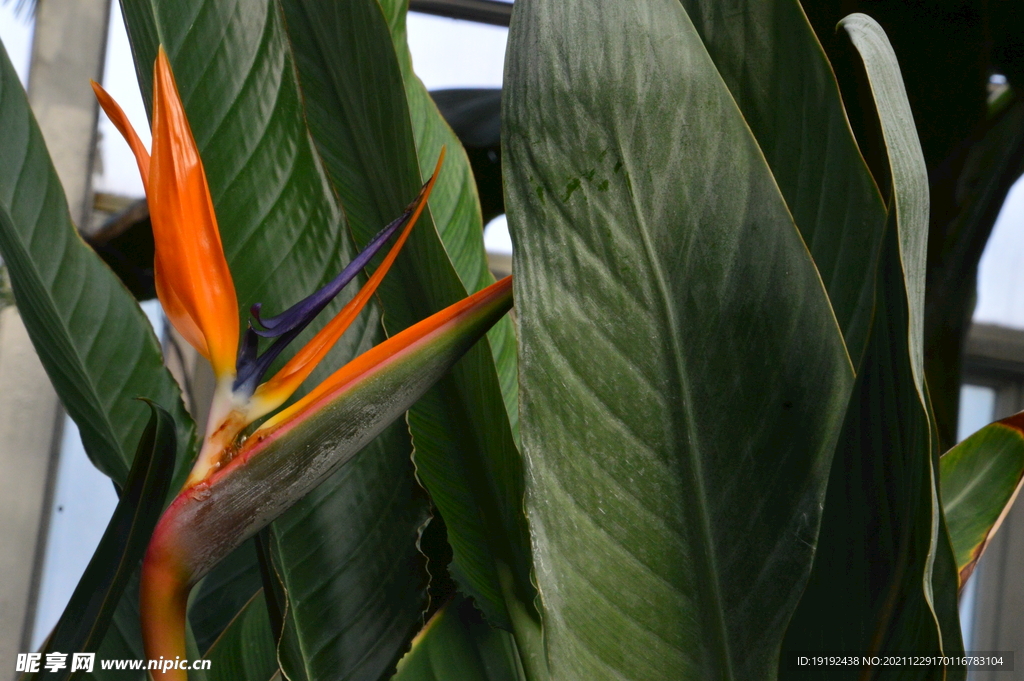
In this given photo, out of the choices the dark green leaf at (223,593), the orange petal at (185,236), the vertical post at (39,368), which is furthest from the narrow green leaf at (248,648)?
the vertical post at (39,368)

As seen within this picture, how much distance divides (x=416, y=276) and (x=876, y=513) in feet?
0.64

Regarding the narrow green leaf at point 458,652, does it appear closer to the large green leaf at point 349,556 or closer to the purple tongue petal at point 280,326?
the large green leaf at point 349,556

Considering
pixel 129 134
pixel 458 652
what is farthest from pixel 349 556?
pixel 129 134

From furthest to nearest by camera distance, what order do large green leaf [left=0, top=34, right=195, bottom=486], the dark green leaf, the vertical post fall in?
the vertical post
the dark green leaf
large green leaf [left=0, top=34, right=195, bottom=486]

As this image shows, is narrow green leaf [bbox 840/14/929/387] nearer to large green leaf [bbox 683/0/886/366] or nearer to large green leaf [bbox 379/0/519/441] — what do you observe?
large green leaf [bbox 683/0/886/366]

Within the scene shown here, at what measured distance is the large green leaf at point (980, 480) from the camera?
1.18ft

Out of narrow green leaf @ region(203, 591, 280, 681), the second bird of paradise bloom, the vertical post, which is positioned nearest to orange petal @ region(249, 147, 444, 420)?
the second bird of paradise bloom

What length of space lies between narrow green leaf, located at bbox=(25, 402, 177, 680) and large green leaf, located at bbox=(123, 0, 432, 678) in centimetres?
6

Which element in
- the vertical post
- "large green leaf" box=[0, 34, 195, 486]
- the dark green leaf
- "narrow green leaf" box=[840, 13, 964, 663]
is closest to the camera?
"narrow green leaf" box=[840, 13, 964, 663]

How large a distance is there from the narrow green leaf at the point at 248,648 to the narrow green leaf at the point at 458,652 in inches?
6.1

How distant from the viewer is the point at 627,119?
0.20 metres

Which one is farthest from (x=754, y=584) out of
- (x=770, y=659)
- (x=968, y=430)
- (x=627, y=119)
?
(x=968, y=430)

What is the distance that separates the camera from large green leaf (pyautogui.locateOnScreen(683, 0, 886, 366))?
245 millimetres

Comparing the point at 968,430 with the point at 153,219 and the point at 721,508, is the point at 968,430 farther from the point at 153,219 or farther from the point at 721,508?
the point at 153,219
